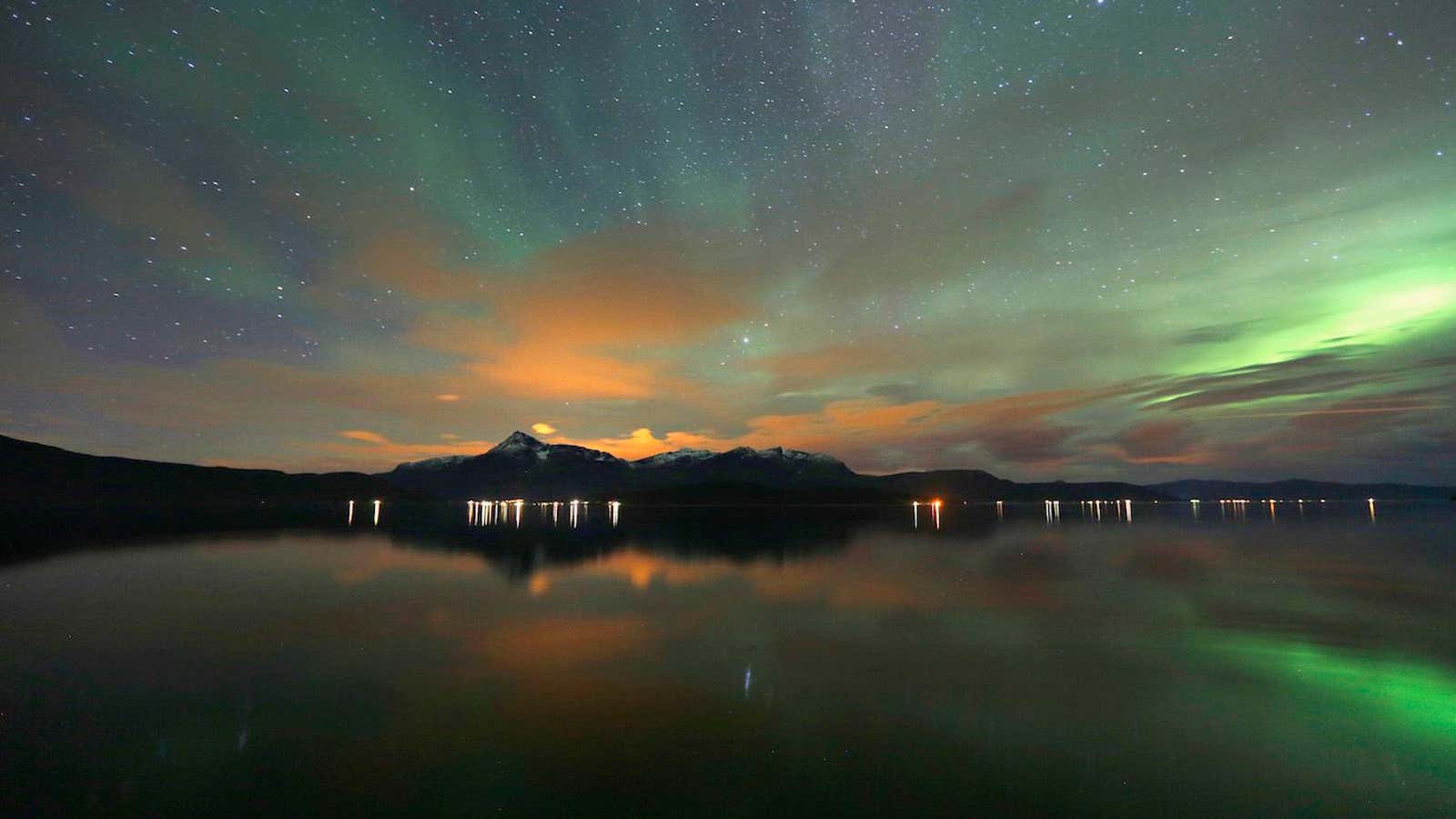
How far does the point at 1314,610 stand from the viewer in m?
27.1

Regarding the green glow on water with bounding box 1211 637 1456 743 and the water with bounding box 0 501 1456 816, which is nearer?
the water with bounding box 0 501 1456 816

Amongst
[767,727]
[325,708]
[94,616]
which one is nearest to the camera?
[767,727]

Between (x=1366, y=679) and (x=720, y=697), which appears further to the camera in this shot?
(x=1366, y=679)

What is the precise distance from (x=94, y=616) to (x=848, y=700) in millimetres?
27624

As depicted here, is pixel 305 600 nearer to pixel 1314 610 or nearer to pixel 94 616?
pixel 94 616

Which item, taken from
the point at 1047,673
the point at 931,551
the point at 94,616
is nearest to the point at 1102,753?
the point at 1047,673

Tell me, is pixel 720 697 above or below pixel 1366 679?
above

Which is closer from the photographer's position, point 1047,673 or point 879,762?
point 879,762

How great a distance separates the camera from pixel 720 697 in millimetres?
15289

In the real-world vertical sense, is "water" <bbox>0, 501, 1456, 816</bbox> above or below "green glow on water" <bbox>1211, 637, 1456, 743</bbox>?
above

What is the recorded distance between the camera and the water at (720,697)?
1051 centimetres

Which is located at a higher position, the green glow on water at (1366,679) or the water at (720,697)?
the water at (720,697)

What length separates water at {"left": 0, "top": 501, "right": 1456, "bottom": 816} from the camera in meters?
10.5

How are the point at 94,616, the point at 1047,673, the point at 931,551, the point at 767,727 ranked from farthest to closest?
the point at 931,551 → the point at 94,616 → the point at 1047,673 → the point at 767,727
